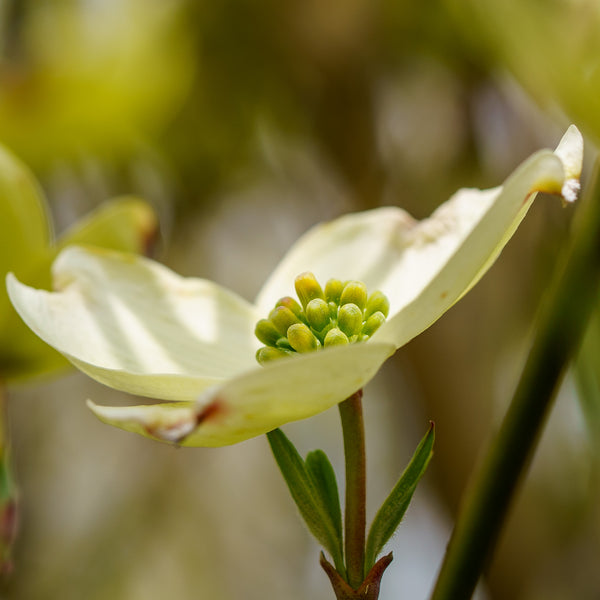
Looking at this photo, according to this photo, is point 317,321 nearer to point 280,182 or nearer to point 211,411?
point 211,411

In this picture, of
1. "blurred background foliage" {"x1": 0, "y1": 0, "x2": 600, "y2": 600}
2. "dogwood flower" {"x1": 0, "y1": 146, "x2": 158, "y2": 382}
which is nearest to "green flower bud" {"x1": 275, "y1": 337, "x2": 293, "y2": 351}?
"dogwood flower" {"x1": 0, "y1": 146, "x2": 158, "y2": 382}

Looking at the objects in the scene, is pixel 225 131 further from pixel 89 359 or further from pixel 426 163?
pixel 89 359

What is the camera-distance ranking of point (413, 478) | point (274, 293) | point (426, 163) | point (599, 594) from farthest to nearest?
point (426, 163), point (599, 594), point (274, 293), point (413, 478)

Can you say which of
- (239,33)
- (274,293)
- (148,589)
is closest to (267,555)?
(148,589)

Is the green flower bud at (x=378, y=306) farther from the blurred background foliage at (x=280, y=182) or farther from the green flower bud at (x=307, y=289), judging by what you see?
the blurred background foliage at (x=280, y=182)

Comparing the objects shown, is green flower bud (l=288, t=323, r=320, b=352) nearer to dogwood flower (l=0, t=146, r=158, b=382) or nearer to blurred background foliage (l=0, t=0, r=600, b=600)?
dogwood flower (l=0, t=146, r=158, b=382)

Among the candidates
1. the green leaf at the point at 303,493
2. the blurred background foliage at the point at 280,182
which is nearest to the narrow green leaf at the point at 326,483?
the green leaf at the point at 303,493
